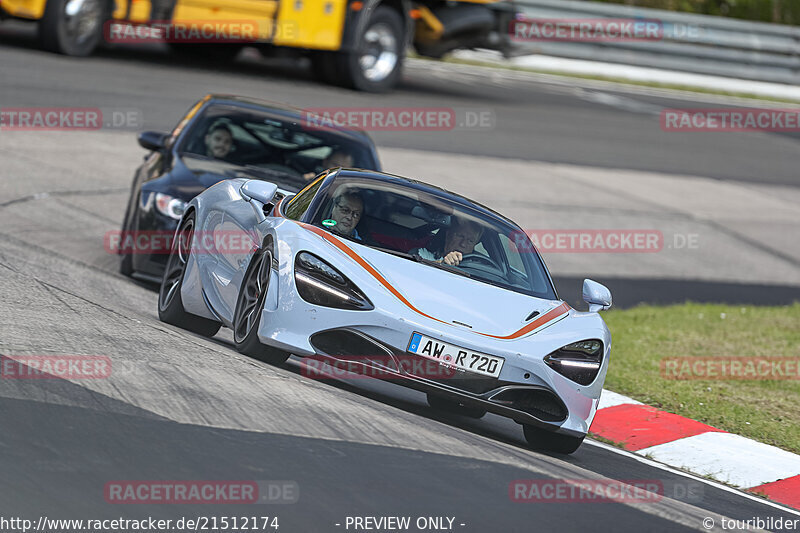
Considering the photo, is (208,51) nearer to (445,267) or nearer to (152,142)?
(152,142)

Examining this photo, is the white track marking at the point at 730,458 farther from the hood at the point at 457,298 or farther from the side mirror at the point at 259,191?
the side mirror at the point at 259,191

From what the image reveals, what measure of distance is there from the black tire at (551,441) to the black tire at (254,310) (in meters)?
1.46

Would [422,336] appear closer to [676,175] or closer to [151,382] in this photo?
[151,382]

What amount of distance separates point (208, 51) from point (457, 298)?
16.8 meters

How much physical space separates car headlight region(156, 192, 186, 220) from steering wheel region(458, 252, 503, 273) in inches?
111

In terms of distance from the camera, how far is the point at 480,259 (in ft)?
25.2

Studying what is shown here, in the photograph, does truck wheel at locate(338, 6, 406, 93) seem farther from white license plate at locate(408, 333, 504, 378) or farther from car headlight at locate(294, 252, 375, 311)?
white license plate at locate(408, 333, 504, 378)

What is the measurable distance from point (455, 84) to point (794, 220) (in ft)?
25.8

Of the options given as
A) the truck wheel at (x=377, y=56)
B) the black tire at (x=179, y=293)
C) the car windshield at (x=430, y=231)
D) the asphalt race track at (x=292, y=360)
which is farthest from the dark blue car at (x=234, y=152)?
the truck wheel at (x=377, y=56)

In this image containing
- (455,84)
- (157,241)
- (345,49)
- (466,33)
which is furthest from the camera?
(455,84)

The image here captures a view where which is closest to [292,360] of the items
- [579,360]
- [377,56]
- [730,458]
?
[579,360]

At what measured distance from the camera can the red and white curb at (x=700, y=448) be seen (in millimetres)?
7723

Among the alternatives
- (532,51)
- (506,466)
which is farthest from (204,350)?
(532,51)

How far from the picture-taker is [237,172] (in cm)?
1014
